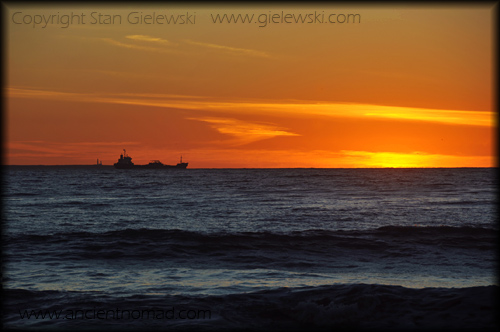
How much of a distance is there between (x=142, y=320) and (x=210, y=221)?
57.1 ft

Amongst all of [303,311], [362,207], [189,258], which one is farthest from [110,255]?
[362,207]

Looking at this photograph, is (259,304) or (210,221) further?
(210,221)

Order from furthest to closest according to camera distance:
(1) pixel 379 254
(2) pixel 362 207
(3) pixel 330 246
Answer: (2) pixel 362 207
(3) pixel 330 246
(1) pixel 379 254

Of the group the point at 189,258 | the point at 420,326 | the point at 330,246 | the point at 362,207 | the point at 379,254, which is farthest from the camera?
the point at 362,207

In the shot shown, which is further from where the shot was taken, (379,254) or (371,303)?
(379,254)

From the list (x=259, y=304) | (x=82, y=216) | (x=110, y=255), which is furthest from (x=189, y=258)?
(x=82, y=216)

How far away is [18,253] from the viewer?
56.7 ft

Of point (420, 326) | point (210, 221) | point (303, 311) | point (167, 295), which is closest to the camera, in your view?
point (420, 326)

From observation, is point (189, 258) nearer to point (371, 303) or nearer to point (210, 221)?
point (371, 303)

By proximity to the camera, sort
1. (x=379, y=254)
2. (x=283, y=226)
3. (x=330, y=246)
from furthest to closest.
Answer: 1. (x=283, y=226)
2. (x=330, y=246)
3. (x=379, y=254)

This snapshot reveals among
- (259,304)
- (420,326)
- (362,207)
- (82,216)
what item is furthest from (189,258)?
(362,207)

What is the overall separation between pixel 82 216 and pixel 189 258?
49.6ft

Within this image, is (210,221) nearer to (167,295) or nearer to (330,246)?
(330,246)

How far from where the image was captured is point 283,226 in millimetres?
24797
